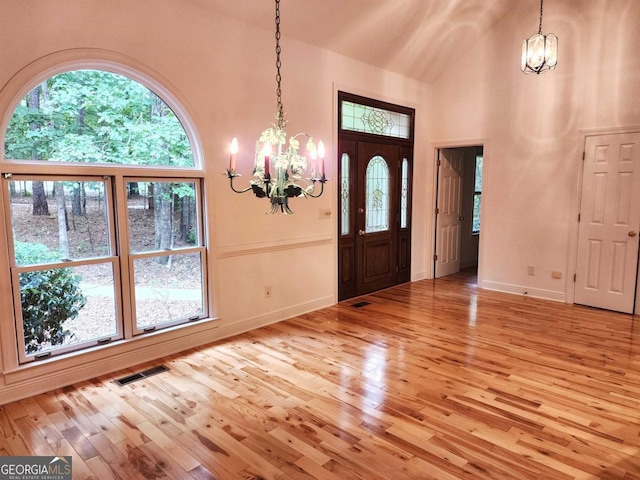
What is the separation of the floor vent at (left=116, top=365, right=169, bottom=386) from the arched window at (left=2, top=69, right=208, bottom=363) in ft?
1.21

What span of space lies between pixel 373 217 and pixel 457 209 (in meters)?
2.10

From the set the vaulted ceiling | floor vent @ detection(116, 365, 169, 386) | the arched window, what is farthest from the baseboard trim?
floor vent @ detection(116, 365, 169, 386)

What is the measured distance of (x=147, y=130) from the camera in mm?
3707

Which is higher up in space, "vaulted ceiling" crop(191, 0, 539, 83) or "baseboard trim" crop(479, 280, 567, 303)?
"vaulted ceiling" crop(191, 0, 539, 83)

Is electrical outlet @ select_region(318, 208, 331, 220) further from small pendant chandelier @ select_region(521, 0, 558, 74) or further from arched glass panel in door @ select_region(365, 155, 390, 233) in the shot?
small pendant chandelier @ select_region(521, 0, 558, 74)

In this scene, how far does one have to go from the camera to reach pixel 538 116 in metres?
5.61

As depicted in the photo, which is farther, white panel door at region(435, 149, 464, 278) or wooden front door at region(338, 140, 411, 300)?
white panel door at region(435, 149, 464, 278)

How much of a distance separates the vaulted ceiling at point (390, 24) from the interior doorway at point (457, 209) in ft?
4.71

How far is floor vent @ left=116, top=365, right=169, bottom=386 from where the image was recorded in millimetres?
3367

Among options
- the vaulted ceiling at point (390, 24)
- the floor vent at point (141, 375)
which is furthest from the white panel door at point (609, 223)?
the floor vent at point (141, 375)

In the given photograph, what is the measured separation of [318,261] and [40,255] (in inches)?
116

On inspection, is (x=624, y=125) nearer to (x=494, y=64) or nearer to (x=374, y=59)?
(x=494, y=64)

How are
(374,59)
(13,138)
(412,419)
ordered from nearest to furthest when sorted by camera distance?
(412,419), (13,138), (374,59)

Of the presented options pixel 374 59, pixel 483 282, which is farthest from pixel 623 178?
pixel 374 59
